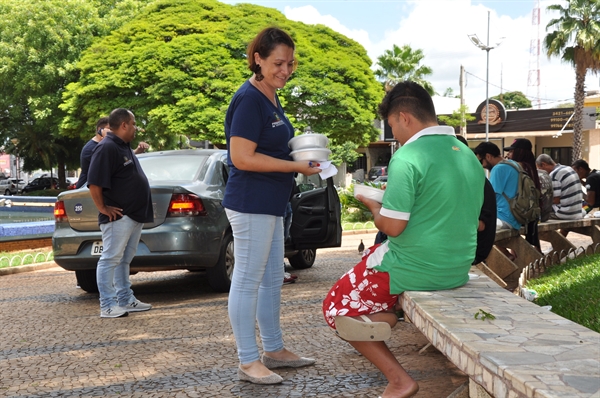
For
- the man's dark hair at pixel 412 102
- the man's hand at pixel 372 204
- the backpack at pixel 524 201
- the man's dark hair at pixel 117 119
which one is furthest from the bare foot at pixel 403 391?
the backpack at pixel 524 201

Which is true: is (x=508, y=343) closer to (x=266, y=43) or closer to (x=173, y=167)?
(x=266, y=43)

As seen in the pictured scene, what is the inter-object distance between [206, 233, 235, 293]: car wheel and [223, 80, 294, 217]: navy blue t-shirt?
133 inches

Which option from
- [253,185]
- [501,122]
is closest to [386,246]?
[253,185]

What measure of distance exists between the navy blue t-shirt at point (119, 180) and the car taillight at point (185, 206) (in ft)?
1.41

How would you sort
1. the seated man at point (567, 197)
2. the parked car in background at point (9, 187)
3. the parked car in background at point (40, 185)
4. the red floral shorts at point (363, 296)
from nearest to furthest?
the red floral shorts at point (363, 296), the seated man at point (567, 197), the parked car in background at point (40, 185), the parked car in background at point (9, 187)

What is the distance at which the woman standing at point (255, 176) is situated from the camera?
4312mm

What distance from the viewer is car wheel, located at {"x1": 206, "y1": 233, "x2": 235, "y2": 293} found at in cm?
781

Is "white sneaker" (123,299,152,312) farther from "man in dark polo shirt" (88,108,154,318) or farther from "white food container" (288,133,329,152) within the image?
"white food container" (288,133,329,152)

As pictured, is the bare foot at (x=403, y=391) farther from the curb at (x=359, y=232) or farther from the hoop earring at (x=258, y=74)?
the curb at (x=359, y=232)

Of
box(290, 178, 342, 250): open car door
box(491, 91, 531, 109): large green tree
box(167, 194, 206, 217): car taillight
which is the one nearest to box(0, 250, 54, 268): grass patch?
box(290, 178, 342, 250): open car door

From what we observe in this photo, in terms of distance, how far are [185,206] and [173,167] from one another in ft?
3.01

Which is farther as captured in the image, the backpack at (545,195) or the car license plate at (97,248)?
the backpack at (545,195)

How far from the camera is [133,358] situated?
17.2 feet

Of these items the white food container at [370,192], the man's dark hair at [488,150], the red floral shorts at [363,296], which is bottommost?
the red floral shorts at [363,296]
